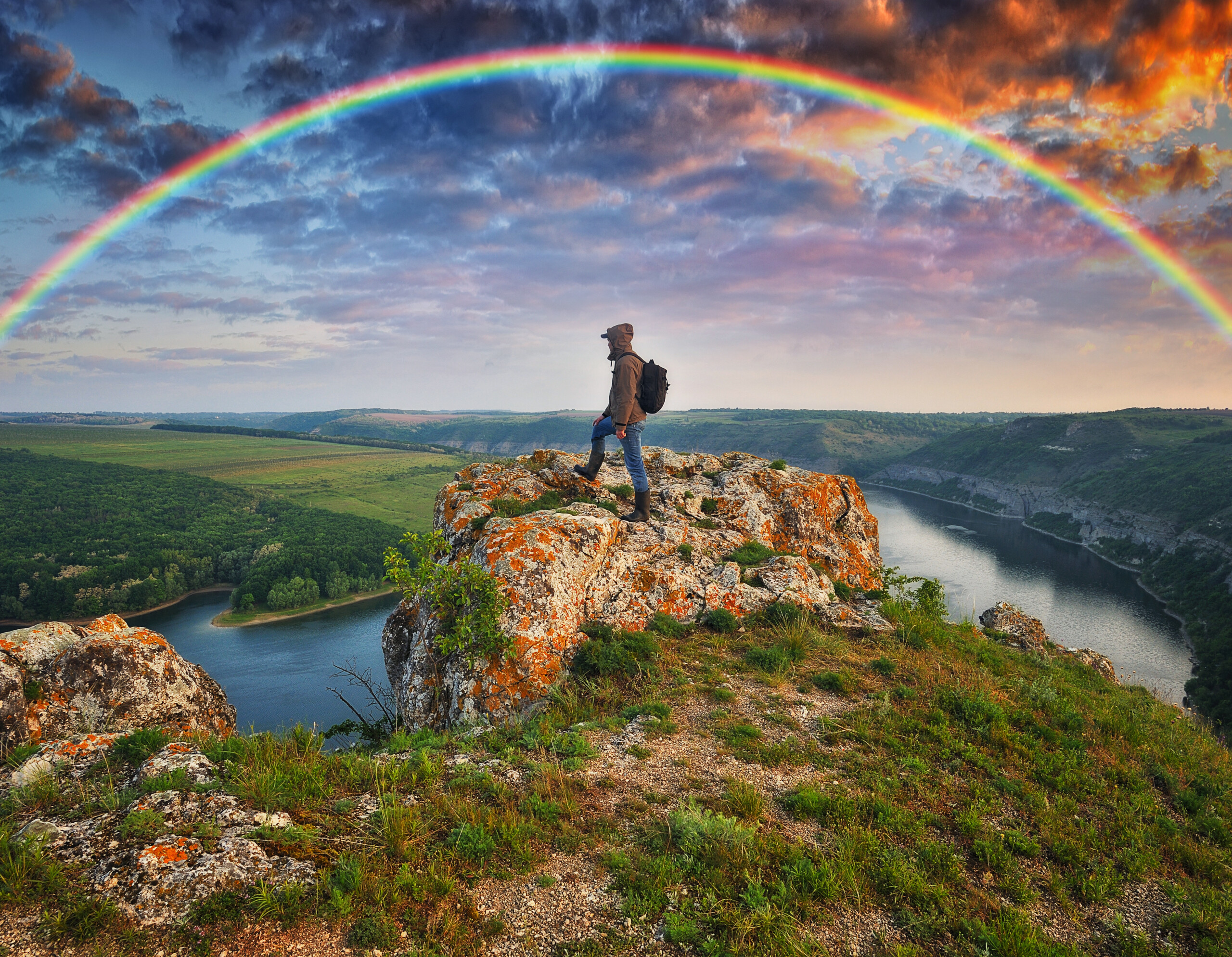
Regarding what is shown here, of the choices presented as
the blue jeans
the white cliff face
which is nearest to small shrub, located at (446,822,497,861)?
the blue jeans

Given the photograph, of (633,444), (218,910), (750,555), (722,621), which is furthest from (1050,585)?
(218,910)

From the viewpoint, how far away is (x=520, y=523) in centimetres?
994

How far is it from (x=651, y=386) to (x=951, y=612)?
70.8m

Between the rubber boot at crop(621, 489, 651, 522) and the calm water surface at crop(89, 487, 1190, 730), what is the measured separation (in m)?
36.4

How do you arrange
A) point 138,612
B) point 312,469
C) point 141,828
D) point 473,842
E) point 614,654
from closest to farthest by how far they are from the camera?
point 141,828 < point 473,842 < point 614,654 < point 138,612 < point 312,469

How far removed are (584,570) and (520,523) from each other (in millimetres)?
1577

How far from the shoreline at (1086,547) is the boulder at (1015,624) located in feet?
234

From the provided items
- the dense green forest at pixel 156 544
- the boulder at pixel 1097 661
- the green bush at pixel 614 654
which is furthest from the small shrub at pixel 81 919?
the dense green forest at pixel 156 544

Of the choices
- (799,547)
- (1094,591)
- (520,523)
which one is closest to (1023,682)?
(799,547)

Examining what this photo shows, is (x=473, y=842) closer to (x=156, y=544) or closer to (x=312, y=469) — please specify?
(x=156, y=544)

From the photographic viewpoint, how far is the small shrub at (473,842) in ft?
14.1

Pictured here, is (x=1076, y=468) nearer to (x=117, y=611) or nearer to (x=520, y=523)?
(x=520, y=523)

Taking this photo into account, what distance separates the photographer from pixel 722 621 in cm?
953

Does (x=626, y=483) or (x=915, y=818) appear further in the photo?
(x=626, y=483)
